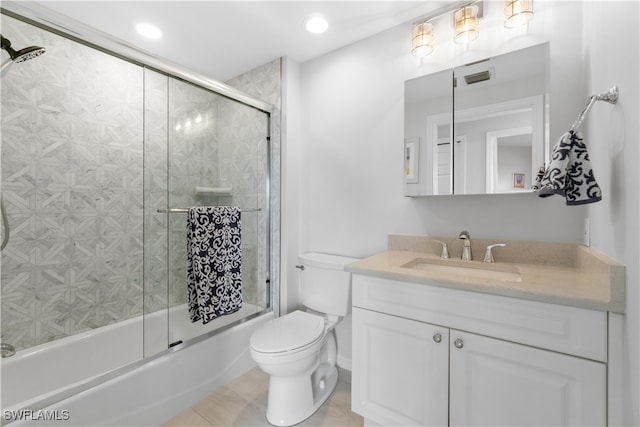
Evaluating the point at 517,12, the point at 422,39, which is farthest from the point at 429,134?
the point at 517,12

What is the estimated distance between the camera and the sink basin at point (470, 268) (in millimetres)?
1313

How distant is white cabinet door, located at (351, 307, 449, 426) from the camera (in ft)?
3.66

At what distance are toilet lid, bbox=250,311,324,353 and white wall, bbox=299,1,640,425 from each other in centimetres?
55

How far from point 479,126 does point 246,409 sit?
6.62ft

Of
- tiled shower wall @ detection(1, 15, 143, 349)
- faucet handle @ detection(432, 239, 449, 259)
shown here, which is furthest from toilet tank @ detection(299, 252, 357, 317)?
tiled shower wall @ detection(1, 15, 143, 349)

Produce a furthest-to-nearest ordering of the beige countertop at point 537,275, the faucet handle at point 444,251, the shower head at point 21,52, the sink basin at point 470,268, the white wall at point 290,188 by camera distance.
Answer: the white wall at point 290,188, the faucet handle at point 444,251, the sink basin at point 470,268, the shower head at point 21,52, the beige countertop at point 537,275

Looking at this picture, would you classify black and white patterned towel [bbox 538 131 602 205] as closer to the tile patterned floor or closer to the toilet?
the toilet

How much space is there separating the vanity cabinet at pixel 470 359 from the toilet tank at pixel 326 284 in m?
0.41

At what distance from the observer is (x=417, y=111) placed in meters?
1.67

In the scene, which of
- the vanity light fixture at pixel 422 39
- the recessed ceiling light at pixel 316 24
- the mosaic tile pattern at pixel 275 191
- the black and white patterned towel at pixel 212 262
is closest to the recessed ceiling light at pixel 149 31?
the mosaic tile pattern at pixel 275 191

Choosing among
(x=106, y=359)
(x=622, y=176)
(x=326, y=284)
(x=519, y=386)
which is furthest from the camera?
(x=326, y=284)

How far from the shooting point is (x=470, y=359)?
3.44 ft

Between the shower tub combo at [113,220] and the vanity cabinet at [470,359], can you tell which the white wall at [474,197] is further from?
the shower tub combo at [113,220]

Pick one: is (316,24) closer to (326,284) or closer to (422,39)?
(422,39)
